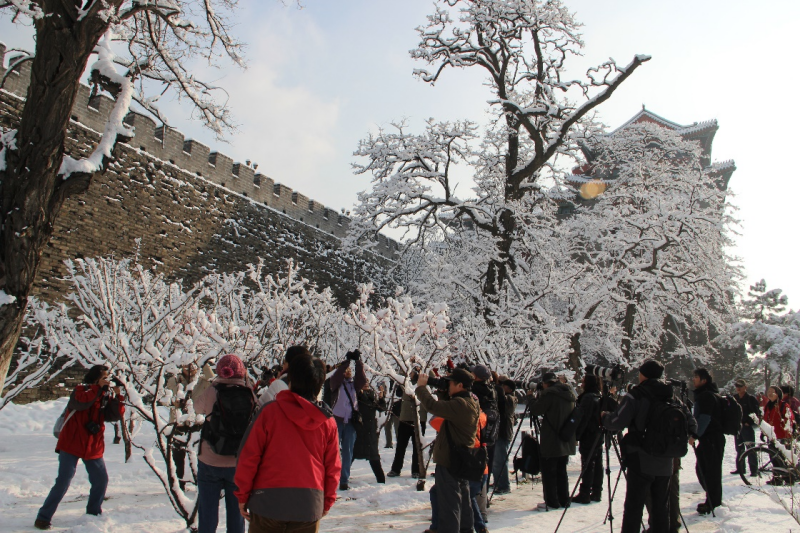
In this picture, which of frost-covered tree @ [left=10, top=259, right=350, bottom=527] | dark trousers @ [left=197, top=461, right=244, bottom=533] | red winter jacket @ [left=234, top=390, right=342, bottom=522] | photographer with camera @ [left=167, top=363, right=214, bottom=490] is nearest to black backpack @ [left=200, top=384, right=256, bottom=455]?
dark trousers @ [left=197, top=461, right=244, bottom=533]

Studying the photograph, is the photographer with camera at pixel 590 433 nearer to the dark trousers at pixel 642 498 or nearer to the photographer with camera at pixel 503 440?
the photographer with camera at pixel 503 440

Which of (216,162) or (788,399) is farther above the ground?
(216,162)

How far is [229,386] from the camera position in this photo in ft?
10.8

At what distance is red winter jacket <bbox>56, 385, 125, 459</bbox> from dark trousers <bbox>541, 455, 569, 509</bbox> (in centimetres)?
428

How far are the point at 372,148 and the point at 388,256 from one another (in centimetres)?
1111

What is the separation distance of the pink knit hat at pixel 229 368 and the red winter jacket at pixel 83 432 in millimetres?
1824

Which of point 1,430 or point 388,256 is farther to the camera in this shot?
point 388,256

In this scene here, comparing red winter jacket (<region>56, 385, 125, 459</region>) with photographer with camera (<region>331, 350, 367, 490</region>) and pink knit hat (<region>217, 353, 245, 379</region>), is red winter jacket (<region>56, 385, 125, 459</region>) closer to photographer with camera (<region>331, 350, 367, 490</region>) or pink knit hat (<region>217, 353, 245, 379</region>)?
pink knit hat (<region>217, 353, 245, 379</region>)

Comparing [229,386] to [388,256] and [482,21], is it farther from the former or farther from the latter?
[388,256]

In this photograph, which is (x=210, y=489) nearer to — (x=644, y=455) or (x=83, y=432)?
(x=83, y=432)

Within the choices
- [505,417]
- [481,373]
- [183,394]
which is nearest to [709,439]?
[505,417]

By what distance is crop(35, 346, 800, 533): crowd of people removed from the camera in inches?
102

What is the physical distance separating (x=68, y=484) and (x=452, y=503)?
3.06m

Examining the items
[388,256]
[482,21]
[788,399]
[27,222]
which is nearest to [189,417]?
[27,222]
